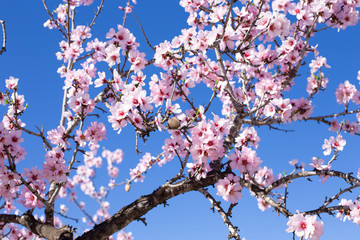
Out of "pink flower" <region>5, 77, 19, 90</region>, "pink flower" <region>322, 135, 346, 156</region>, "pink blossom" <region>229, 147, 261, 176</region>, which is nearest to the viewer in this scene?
"pink blossom" <region>229, 147, 261, 176</region>

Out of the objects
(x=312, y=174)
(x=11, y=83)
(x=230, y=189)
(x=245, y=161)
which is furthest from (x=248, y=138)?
(x=11, y=83)

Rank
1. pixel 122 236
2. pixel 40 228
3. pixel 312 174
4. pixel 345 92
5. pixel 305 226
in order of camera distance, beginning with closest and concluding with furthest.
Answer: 1. pixel 305 226
2. pixel 312 174
3. pixel 40 228
4. pixel 345 92
5. pixel 122 236

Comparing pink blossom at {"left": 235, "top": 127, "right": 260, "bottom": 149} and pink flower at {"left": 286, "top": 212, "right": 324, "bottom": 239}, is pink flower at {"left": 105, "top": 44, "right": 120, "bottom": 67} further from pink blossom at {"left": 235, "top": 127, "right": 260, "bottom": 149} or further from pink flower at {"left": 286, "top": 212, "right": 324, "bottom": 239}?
pink flower at {"left": 286, "top": 212, "right": 324, "bottom": 239}

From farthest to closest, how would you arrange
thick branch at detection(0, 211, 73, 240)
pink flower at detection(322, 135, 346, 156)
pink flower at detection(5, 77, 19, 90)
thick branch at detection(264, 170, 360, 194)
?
pink flower at detection(322, 135, 346, 156), pink flower at detection(5, 77, 19, 90), thick branch at detection(0, 211, 73, 240), thick branch at detection(264, 170, 360, 194)

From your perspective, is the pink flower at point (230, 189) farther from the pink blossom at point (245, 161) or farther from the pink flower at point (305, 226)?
the pink flower at point (305, 226)

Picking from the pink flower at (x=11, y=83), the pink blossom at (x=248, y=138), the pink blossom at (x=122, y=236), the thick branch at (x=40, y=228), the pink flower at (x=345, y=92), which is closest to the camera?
the pink blossom at (x=248, y=138)

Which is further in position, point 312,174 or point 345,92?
point 345,92

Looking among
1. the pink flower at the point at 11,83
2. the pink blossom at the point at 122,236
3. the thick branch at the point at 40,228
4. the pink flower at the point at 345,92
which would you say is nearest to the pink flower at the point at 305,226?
the thick branch at the point at 40,228

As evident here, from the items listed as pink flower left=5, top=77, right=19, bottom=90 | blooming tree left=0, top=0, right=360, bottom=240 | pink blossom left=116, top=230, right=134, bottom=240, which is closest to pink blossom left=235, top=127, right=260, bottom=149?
blooming tree left=0, top=0, right=360, bottom=240

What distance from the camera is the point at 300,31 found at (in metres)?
5.02

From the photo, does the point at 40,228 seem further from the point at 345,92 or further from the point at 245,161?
the point at 345,92

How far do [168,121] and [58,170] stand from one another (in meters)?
1.69

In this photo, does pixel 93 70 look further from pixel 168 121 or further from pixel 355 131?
pixel 355 131

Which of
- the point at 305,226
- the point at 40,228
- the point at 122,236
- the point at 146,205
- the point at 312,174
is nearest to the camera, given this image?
the point at 305,226
